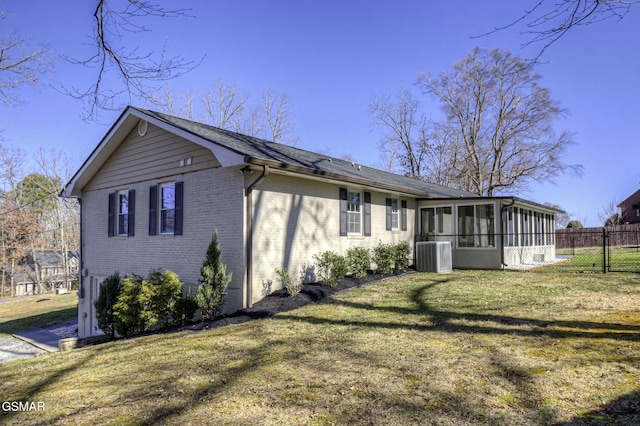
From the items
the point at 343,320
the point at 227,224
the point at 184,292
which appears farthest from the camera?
the point at 184,292

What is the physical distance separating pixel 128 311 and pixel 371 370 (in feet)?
21.1

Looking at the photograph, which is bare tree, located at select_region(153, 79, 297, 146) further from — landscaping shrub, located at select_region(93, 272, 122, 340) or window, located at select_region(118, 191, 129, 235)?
landscaping shrub, located at select_region(93, 272, 122, 340)

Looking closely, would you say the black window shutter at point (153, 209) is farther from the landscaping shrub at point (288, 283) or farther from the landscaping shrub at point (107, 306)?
the landscaping shrub at point (288, 283)

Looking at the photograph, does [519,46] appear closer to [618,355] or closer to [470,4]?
[470,4]

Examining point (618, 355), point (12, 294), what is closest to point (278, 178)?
point (618, 355)

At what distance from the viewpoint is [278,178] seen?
32.2ft

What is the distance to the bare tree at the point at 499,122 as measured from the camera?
30.4 m

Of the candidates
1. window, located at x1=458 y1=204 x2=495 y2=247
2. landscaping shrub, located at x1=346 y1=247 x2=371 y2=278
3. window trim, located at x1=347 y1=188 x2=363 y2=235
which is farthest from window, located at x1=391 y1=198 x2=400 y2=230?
landscaping shrub, located at x1=346 y1=247 x2=371 y2=278


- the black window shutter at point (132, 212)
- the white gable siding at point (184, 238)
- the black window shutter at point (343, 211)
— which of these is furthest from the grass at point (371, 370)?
the black window shutter at point (132, 212)

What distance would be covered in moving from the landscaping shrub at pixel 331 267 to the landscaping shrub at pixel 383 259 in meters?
1.83

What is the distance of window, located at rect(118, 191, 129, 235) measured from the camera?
12.5 meters

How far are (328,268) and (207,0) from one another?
6.92 meters

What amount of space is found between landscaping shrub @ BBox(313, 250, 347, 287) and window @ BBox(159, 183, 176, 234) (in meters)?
4.08

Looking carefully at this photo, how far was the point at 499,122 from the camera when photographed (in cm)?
3158
